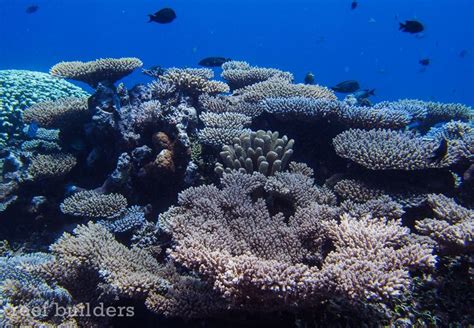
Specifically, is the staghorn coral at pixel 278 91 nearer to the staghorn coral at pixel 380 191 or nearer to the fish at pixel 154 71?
the fish at pixel 154 71

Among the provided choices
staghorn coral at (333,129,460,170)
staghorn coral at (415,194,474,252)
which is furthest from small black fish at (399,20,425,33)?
staghorn coral at (415,194,474,252)

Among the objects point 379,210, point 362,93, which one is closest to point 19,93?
point 362,93

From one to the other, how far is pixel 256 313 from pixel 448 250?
2.02 m

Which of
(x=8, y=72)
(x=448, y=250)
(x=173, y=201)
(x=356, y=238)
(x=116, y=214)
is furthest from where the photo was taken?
(x=8, y=72)

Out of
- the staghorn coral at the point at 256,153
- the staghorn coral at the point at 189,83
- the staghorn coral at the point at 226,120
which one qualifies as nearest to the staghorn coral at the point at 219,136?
the staghorn coral at the point at 256,153

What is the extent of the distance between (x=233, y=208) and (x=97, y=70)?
4.53 m

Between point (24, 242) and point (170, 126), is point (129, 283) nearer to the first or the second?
point (170, 126)

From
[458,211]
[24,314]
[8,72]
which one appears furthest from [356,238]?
[8,72]

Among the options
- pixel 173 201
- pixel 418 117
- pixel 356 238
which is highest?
pixel 418 117

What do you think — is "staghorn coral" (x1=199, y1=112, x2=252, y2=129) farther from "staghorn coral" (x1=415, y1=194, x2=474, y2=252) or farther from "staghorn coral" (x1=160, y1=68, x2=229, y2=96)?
"staghorn coral" (x1=415, y1=194, x2=474, y2=252)

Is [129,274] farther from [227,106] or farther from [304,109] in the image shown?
[227,106]

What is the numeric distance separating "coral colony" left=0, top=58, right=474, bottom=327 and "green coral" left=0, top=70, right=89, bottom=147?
1.74 m

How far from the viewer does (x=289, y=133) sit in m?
5.66

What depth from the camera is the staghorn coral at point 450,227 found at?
121 inches
